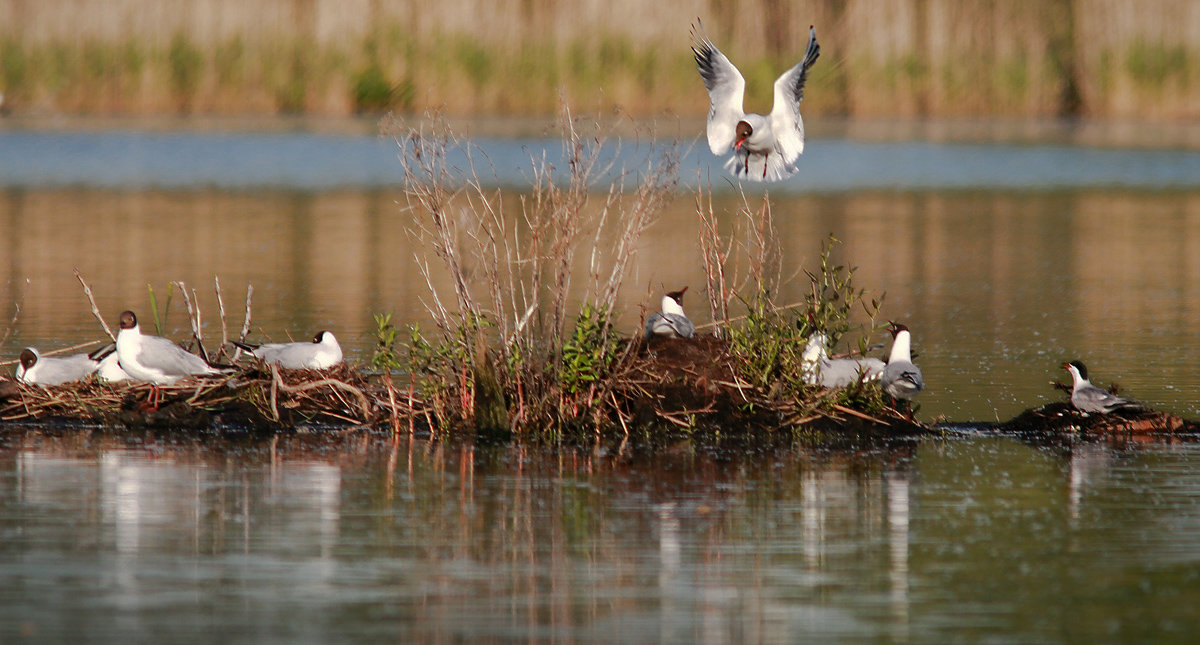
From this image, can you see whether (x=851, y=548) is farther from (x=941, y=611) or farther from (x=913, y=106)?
(x=913, y=106)

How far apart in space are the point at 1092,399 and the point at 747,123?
351cm

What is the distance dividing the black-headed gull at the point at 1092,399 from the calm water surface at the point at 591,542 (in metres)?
0.47

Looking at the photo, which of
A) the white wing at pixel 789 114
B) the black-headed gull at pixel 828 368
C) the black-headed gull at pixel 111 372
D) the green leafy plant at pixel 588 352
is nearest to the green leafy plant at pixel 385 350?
the green leafy plant at pixel 588 352

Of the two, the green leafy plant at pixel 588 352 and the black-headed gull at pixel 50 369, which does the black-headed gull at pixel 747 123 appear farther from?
the black-headed gull at pixel 50 369

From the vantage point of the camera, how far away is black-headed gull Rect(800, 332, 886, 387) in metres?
10.7

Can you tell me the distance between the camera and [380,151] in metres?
37.1

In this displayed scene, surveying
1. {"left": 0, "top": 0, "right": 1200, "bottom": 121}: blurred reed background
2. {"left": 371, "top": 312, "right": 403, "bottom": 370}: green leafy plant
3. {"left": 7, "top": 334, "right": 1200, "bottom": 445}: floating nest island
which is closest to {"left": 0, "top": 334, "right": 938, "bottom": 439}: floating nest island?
{"left": 7, "top": 334, "right": 1200, "bottom": 445}: floating nest island

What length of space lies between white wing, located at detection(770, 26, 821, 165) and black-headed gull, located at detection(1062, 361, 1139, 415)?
2.97 m

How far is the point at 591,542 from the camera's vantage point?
7852 mm

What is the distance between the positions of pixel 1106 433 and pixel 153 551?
18.2 ft

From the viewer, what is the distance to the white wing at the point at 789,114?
12.9 m

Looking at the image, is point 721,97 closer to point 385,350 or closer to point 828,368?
point 828,368

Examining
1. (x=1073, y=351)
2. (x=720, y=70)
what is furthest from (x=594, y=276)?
(x=1073, y=351)

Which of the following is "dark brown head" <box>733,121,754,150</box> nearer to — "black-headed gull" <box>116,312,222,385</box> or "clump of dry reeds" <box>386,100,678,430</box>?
"clump of dry reeds" <box>386,100,678,430</box>
